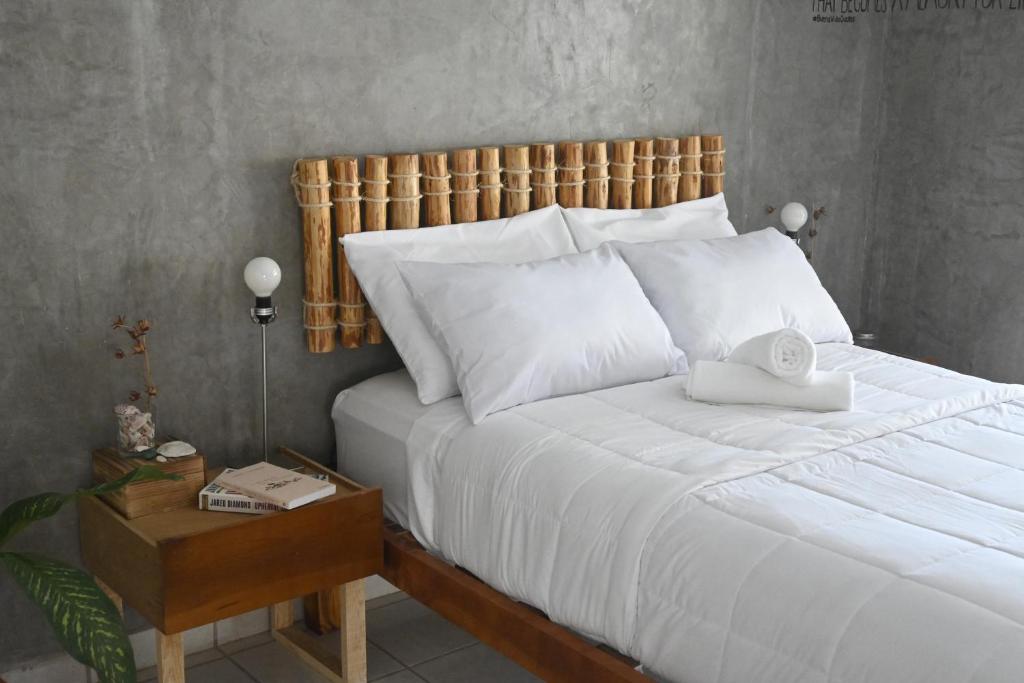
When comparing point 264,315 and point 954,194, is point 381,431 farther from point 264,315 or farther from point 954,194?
point 954,194

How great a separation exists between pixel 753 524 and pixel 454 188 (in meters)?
1.69

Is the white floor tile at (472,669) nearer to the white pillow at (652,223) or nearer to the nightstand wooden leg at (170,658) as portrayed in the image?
the nightstand wooden leg at (170,658)

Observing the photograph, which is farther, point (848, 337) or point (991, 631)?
point (848, 337)

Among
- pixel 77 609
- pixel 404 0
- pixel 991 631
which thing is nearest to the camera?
pixel 991 631

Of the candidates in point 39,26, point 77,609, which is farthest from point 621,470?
point 39,26

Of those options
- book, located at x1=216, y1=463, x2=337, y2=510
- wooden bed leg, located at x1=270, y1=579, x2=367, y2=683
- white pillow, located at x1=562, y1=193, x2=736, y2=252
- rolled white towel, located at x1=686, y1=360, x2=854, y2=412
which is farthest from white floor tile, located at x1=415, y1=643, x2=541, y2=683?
white pillow, located at x1=562, y1=193, x2=736, y2=252

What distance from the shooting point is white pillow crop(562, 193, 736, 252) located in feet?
11.9

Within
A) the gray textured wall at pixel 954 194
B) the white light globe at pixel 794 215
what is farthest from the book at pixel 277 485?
the gray textured wall at pixel 954 194

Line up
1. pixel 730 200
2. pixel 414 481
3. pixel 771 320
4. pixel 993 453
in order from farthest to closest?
pixel 730 200, pixel 771 320, pixel 414 481, pixel 993 453

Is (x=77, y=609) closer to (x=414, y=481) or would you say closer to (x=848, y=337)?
(x=414, y=481)

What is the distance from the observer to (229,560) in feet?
8.41

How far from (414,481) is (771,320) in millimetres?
1327

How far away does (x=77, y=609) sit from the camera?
7.52 ft

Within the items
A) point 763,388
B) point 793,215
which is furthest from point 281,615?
point 793,215
